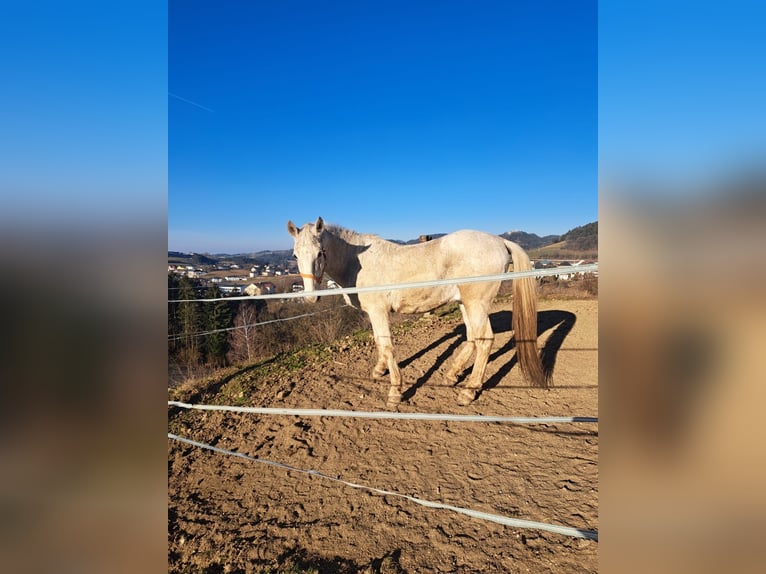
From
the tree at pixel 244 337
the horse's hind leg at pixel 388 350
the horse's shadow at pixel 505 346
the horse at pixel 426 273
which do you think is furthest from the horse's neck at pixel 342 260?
the tree at pixel 244 337

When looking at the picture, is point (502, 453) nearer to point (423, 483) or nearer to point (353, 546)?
point (423, 483)

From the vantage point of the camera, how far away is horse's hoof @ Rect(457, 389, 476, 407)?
4.21 metres

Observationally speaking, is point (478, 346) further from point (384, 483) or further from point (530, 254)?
point (530, 254)

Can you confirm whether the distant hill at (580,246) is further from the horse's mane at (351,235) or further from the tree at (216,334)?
the tree at (216,334)

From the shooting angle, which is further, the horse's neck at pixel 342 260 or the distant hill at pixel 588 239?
the horse's neck at pixel 342 260

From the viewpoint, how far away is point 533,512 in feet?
7.96

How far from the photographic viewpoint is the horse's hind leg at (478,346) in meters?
4.20

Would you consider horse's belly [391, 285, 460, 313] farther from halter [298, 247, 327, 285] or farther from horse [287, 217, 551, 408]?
halter [298, 247, 327, 285]

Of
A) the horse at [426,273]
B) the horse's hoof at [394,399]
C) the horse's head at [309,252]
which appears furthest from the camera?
the horse's hoof at [394,399]

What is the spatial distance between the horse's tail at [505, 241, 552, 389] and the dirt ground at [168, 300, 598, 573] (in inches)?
22.6

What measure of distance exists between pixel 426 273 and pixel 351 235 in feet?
3.78
